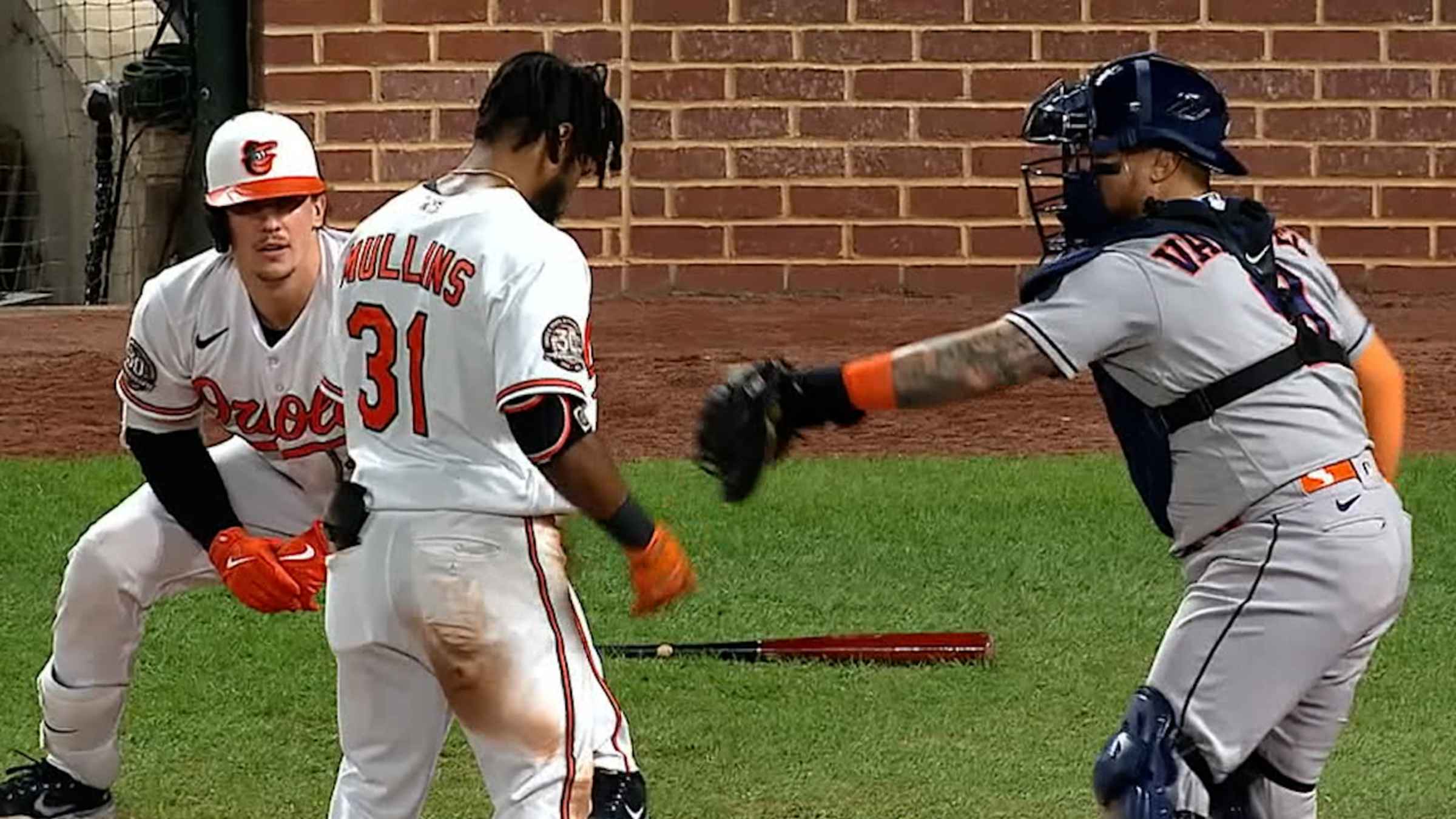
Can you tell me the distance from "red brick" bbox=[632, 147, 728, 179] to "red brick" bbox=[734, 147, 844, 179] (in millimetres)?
88

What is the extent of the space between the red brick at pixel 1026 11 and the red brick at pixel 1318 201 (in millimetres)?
1106

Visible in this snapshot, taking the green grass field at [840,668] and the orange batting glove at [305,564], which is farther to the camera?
the green grass field at [840,668]

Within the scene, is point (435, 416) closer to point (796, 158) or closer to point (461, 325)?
point (461, 325)

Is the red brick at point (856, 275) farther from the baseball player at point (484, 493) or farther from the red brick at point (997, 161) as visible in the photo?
the baseball player at point (484, 493)

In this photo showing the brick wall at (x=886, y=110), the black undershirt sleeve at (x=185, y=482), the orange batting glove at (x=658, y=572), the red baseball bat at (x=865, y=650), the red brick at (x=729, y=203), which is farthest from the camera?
the red brick at (x=729, y=203)

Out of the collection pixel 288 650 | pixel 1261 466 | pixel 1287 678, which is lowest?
pixel 288 650

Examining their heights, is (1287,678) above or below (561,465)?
below

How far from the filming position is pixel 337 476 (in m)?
5.85

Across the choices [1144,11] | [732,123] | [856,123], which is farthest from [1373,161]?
[732,123]

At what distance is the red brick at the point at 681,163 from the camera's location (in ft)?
37.2

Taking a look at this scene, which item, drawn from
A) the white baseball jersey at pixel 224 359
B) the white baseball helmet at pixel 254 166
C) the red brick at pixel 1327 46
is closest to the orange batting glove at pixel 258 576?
the white baseball jersey at pixel 224 359

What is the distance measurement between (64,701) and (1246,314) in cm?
281

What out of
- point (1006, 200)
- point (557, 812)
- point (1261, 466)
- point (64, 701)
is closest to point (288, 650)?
point (64, 701)

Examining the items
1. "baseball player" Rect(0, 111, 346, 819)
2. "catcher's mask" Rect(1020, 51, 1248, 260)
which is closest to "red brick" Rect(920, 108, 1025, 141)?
"baseball player" Rect(0, 111, 346, 819)
